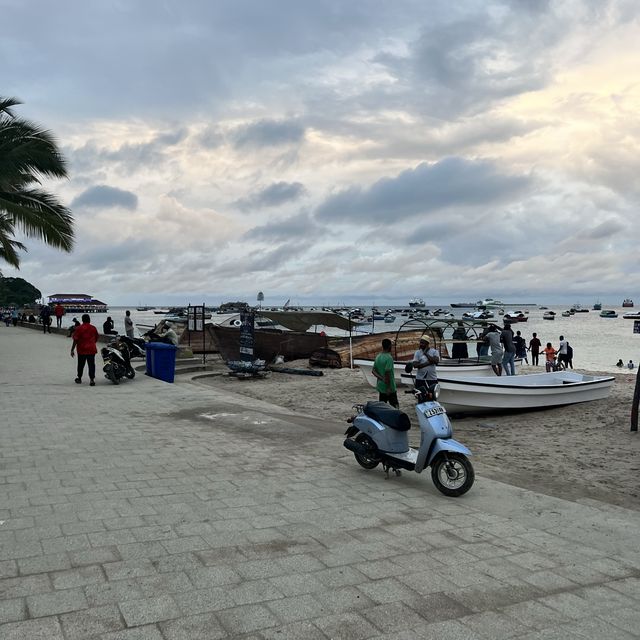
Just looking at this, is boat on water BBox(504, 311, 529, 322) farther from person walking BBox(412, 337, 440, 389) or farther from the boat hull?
person walking BBox(412, 337, 440, 389)

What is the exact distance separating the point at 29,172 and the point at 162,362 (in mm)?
6724

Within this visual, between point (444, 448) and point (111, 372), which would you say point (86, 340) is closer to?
point (111, 372)

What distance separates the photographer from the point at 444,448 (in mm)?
6137

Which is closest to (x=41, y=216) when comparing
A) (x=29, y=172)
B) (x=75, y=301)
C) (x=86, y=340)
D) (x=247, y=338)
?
(x=29, y=172)

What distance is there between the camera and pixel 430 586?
3916 millimetres

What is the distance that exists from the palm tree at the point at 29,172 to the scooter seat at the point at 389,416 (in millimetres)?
12998

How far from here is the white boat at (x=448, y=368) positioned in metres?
15.0

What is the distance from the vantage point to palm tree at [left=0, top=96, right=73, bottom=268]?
634 inches

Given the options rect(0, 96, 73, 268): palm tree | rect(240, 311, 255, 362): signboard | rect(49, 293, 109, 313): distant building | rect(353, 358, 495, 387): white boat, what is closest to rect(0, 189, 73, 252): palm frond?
rect(0, 96, 73, 268): palm tree

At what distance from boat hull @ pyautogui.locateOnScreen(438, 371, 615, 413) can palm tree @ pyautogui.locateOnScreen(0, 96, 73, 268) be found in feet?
37.5

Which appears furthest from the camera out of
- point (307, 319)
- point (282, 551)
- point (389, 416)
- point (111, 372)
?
point (307, 319)

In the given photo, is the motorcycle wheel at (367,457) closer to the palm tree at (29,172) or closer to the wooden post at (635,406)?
the wooden post at (635,406)

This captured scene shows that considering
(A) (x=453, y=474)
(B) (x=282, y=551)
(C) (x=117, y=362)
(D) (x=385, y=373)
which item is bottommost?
(B) (x=282, y=551)

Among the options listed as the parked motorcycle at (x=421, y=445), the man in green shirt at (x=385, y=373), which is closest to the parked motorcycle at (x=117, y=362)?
the man in green shirt at (x=385, y=373)
